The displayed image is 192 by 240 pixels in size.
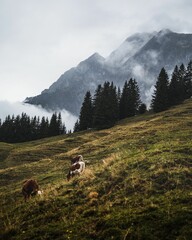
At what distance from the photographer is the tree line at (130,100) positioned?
9825cm

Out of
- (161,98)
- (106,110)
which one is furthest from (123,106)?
(161,98)

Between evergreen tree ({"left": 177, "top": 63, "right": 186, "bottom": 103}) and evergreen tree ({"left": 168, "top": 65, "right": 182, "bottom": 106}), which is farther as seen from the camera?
evergreen tree ({"left": 177, "top": 63, "right": 186, "bottom": 103})

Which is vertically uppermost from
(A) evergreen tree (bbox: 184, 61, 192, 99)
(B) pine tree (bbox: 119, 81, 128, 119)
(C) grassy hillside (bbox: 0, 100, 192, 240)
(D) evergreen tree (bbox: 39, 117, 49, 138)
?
(A) evergreen tree (bbox: 184, 61, 192, 99)

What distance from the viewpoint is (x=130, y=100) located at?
113188mm

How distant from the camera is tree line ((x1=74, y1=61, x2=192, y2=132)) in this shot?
9825 cm

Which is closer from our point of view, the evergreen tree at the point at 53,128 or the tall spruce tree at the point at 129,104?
the tall spruce tree at the point at 129,104

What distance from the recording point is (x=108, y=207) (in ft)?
55.3

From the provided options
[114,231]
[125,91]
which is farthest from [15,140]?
[114,231]

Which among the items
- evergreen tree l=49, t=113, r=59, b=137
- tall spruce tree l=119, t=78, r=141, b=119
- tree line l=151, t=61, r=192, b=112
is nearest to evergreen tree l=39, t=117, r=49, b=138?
evergreen tree l=49, t=113, r=59, b=137

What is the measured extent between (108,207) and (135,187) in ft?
10.00

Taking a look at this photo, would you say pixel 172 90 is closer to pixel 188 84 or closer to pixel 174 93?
pixel 174 93

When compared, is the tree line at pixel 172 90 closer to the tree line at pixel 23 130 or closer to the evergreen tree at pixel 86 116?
the evergreen tree at pixel 86 116

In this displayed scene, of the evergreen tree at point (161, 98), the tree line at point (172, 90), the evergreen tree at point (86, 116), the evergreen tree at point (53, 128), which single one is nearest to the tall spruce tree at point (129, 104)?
the tree line at point (172, 90)

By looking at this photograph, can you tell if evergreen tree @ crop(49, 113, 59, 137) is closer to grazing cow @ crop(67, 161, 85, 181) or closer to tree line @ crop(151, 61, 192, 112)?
tree line @ crop(151, 61, 192, 112)
